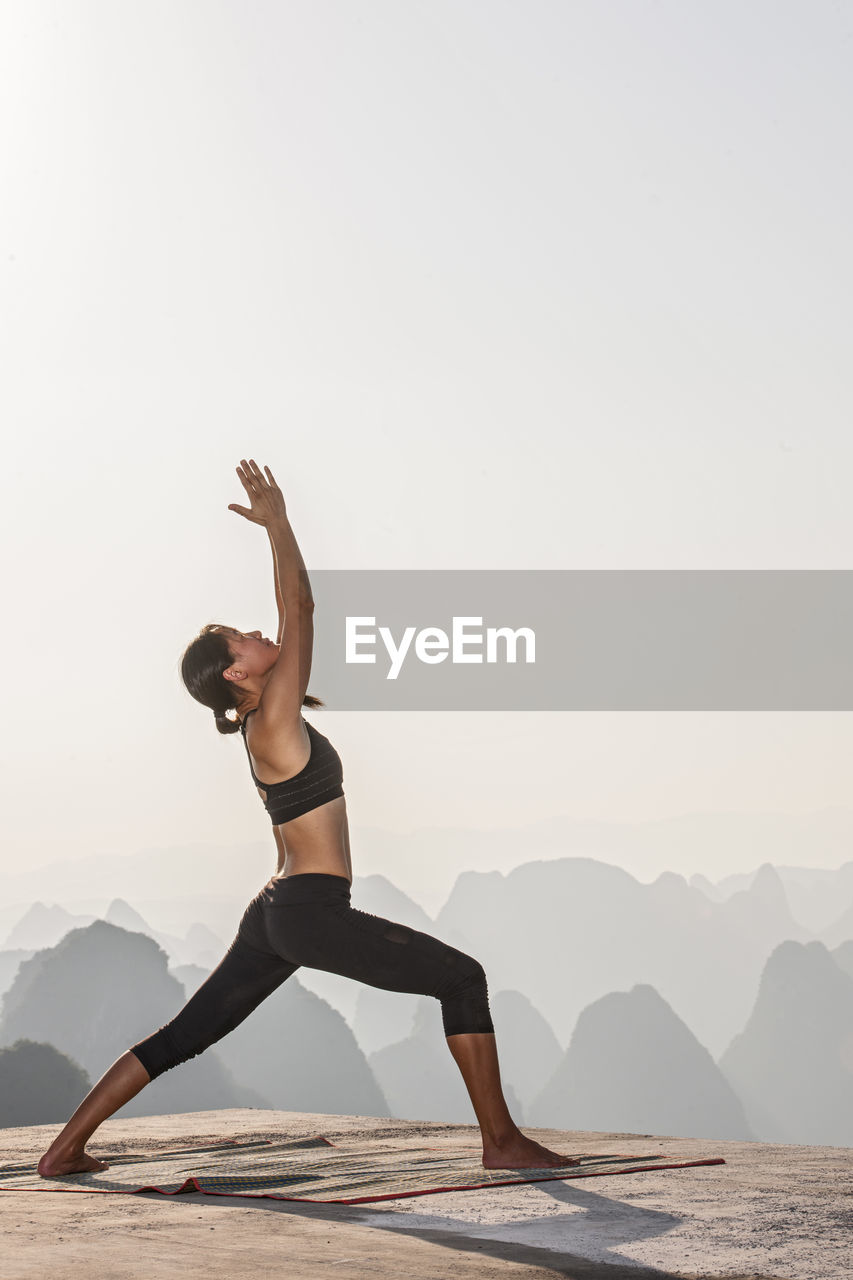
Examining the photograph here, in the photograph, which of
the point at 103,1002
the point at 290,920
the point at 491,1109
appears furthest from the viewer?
the point at 103,1002

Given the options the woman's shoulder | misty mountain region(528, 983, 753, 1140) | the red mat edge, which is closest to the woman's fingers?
the woman's shoulder

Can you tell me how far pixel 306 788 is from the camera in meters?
3.43

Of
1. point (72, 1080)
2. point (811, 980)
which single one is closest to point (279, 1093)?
→ point (72, 1080)

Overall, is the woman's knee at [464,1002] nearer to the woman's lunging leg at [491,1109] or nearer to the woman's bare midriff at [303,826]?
the woman's lunging leg at [491,1109]

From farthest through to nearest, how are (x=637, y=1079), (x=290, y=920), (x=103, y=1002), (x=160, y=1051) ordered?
(x=637, y=1079) < (x=103, y=1002) < (x=160, y=1051) < (x=290, y=920)

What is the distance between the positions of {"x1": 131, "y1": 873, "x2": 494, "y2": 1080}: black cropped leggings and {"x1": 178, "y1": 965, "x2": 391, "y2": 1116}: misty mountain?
79761 millimetres

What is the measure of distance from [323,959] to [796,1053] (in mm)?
113331

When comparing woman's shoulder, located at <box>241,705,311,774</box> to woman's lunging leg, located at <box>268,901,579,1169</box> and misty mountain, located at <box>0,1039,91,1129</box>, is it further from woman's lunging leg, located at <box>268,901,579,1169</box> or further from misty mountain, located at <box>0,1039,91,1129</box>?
misty mountain, located at <box>0,1039,91,1129</box>

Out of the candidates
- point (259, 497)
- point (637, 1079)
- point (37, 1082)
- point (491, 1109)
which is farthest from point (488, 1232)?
point (637, 1079)

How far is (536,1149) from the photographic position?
3.33 m

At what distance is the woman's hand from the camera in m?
3.54

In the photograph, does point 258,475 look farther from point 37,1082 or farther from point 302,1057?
point 302,1057

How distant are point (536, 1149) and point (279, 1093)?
8898cm

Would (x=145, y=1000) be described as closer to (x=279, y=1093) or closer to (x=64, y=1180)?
(x=279, y=1093)
